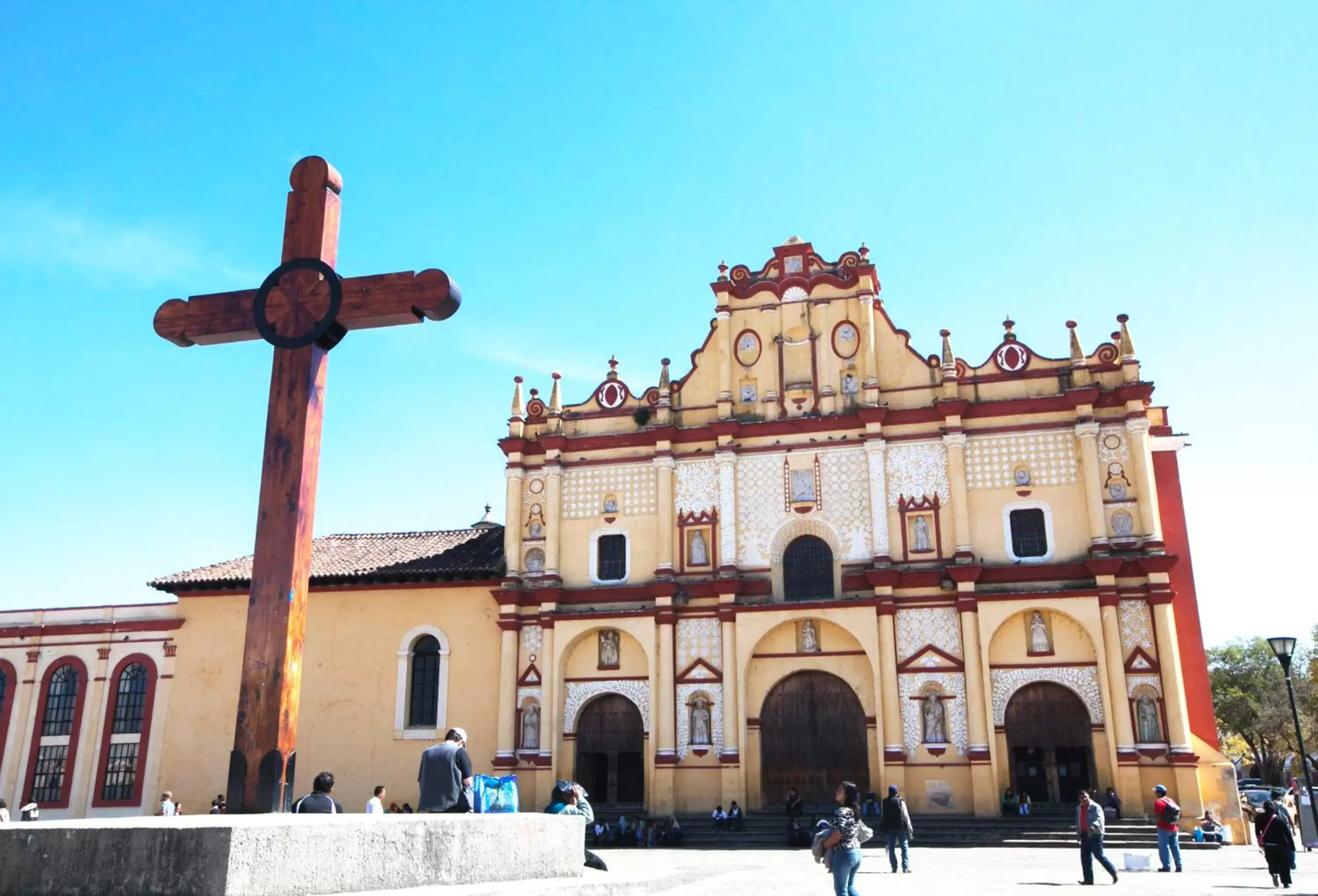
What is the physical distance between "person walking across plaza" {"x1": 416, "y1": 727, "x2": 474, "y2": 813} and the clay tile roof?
69.4 feet

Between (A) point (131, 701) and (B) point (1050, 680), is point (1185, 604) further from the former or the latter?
(A) point (131, 701)

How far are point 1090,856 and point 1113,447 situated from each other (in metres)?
13.6

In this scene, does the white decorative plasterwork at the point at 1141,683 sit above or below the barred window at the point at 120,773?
above

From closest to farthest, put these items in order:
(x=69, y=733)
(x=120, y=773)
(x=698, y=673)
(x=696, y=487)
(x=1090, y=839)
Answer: (x=1090, y=839)
(x=698, y=673)
(x=696, y=487)
(x=120, y=773)
(x=69, y=733)

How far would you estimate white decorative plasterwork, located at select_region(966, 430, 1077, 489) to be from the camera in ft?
88.4

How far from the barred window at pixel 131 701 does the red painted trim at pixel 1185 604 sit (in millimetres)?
27575

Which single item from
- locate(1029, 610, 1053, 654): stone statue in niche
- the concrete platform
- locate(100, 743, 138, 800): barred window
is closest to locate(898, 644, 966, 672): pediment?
locate(1029, 610, 1053, 654): stone statue in niche

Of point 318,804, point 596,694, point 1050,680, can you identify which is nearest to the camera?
point 318,804

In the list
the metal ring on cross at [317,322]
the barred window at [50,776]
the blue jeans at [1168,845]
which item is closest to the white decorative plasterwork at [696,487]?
the blue jeans at [1168,845]

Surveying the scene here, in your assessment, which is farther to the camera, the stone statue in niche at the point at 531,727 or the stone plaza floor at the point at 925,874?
the stone statue in niche at the point at 531,727

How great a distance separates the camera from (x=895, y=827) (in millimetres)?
17703

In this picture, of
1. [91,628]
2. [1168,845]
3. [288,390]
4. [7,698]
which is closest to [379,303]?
[288,390]

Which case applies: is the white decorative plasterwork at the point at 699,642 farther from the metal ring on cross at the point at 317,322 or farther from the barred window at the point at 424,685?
the metal ring on cross at the point at 317,322

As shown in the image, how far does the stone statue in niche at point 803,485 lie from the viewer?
28.2 metres
